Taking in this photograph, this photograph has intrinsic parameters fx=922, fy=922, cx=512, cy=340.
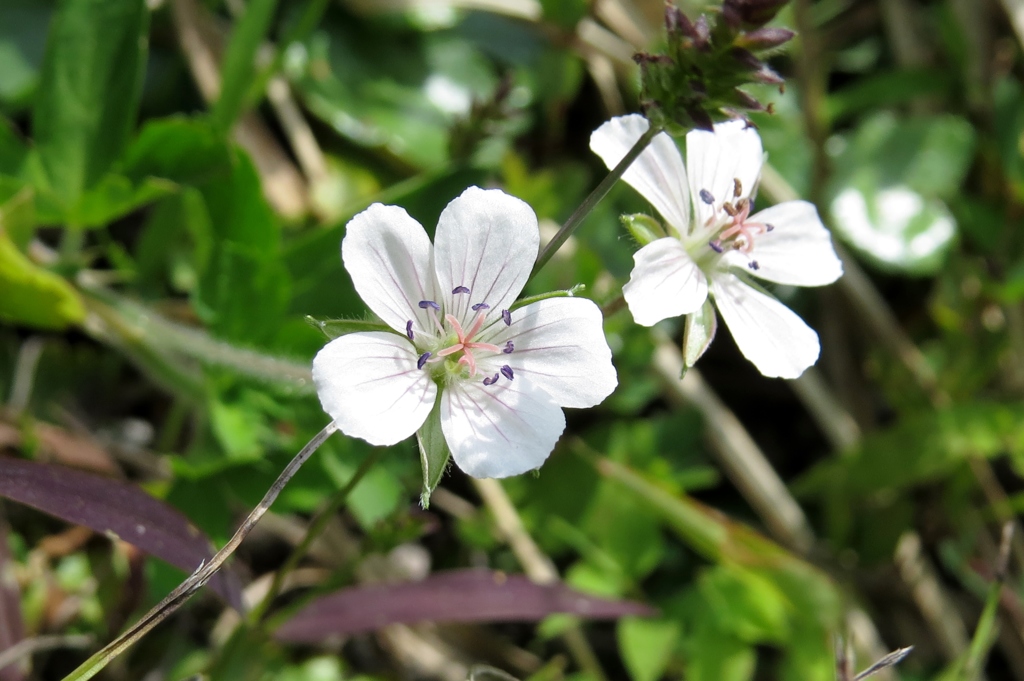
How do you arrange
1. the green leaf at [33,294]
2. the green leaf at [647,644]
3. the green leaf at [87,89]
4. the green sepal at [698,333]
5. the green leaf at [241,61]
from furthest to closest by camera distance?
the green leaf at [647,644]
the green leaf at [241,61]
the green leaf at [87,89]
the green leaf at [33,294]
the green sepal at [698,333]

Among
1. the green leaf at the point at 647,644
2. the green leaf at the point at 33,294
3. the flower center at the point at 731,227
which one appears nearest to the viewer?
the flower center at the point at 731,227

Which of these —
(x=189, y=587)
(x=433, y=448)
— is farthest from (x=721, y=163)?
(x=189, y=587)

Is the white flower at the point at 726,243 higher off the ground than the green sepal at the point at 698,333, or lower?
higher

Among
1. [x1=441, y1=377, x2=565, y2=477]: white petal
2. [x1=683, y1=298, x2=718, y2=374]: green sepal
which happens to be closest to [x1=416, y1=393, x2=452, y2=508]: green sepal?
[x1=441, y1=377, x2=565, y2=477]: white petal

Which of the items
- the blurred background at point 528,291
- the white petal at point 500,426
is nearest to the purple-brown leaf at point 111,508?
the blurred background at point 528,291

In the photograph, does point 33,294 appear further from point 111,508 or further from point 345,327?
point 345,327

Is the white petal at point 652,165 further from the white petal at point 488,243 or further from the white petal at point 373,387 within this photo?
the white petal at point 373,387

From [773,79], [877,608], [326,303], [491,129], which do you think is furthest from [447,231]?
[877,608]
